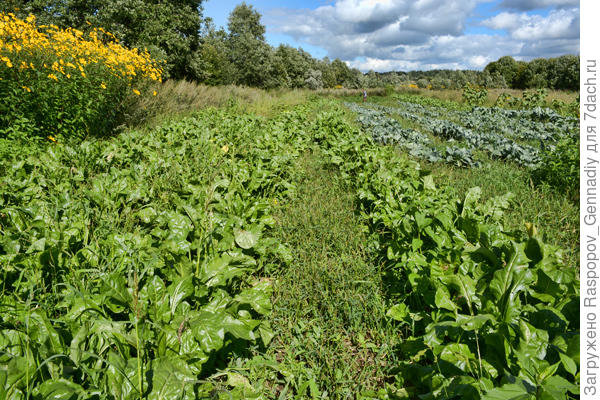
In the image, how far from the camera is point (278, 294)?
2744mm

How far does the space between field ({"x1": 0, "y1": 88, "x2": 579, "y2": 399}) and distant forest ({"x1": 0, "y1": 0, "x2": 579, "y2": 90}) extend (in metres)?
16.1

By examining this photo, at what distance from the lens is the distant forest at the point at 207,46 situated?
1950 cm

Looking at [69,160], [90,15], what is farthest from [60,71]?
[90,15]

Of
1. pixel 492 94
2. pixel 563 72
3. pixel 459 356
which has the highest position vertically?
pixel 563 72

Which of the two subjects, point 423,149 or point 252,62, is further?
point 252,62

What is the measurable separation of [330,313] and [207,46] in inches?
1583

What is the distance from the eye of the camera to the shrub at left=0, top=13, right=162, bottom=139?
19.1 ft

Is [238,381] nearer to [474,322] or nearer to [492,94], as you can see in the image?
[474,322]

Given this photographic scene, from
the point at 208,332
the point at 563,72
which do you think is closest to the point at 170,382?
the point at 208,332

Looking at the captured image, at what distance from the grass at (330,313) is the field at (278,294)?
2cm

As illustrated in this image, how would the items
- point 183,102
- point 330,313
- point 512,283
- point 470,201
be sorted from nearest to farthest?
point 512,283, point 330,313, point 470,201, point 183,102

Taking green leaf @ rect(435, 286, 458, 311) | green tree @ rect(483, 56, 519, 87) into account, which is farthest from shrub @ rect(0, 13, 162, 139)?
green tree @ rect(483, 56, 519, 87)
